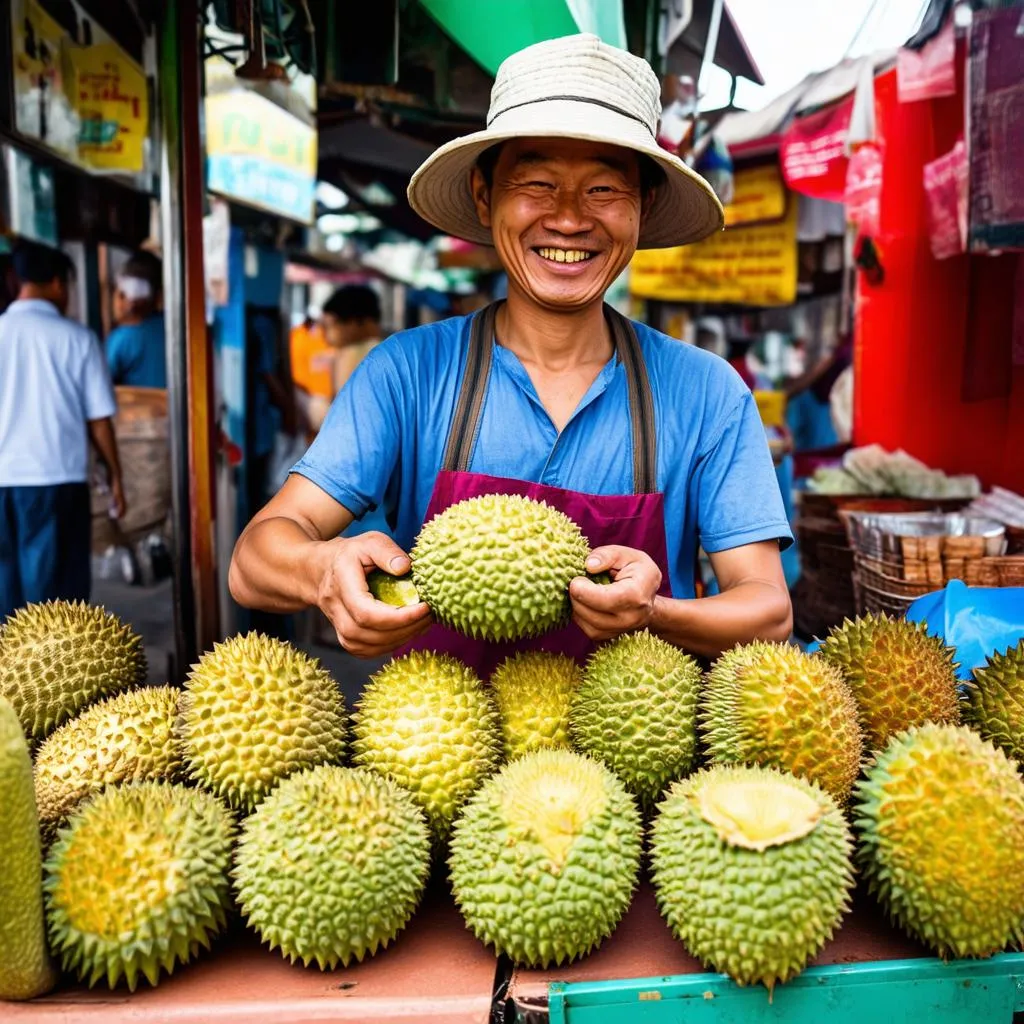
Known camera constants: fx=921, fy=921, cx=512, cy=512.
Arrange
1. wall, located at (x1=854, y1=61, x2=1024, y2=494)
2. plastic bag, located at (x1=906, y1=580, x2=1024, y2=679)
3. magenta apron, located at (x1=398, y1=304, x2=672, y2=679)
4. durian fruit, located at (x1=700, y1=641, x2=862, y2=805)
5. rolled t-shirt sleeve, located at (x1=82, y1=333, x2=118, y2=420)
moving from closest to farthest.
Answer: durian fruit, located at (x1=700, y1=641, x2=862, y2=805), magenta apron, located at (x1=398, y1=304, x2=672, y2=679), plastic bag, located at (x1=906, y1=580, x2=1024, y2=679), wall, located at (x1=854, y1=61, x2=1024, y2=494), rolled t-shirt sleeve, located at (x1=82, y1=333, x2=118, y2=420)

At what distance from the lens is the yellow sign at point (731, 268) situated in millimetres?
7590

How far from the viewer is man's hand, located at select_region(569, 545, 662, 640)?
169 cm

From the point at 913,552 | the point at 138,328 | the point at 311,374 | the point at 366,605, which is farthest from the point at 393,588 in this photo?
the point at 311,374

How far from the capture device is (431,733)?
1.65 m

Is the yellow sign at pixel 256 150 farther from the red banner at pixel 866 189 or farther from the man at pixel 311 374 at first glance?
the red banner at pixel 866 189

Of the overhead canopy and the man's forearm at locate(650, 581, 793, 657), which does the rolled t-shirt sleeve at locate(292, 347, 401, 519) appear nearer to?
the man's forearm at locate(650, 581, 793, 657)

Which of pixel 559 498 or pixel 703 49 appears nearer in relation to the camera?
pixel 559 498

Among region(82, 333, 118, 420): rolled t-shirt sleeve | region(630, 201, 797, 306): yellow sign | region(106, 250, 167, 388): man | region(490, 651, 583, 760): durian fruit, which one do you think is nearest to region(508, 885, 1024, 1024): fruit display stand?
region(490, 651, 583, 760): durian fruit

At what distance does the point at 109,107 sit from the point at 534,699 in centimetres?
489

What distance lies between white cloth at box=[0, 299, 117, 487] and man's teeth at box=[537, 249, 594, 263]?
15.0 ft

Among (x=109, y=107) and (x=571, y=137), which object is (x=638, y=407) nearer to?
(x=571, y=137)

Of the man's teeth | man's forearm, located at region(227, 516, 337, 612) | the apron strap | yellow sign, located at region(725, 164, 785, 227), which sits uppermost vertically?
yellow sign, located at region(725, 164, 785, 227)

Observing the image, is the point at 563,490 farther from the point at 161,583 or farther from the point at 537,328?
the point at 161,583

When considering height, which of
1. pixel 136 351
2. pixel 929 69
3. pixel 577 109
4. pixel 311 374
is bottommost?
pixel 311 374
